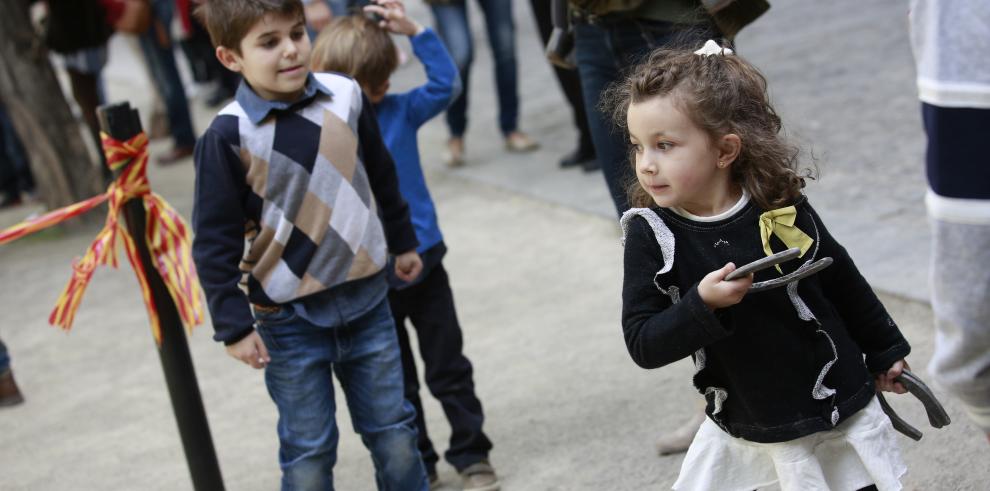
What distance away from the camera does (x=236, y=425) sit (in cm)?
446

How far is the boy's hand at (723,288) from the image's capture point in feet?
7.12

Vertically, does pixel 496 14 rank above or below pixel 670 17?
below

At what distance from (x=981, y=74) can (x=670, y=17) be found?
1.86 meters

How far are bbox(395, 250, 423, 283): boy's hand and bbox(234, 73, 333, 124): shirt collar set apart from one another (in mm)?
509

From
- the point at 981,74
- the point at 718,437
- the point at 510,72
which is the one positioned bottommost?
the point at 510,72

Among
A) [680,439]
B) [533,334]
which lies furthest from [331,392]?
[533,334]

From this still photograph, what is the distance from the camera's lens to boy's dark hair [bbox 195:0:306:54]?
3027 millimetres

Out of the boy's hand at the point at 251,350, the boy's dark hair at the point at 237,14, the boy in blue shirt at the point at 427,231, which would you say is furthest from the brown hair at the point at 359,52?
the boy's hand at the point at 251,350

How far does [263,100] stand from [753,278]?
53.1 inches

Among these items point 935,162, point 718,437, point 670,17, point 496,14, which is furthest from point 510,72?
point 935,162

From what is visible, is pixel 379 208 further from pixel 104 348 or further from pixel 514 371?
pixel 104 348

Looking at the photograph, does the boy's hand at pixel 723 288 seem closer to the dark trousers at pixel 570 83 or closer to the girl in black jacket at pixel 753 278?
the girl in black jacket at pixel 753 278

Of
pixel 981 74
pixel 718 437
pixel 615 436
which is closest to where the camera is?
pixel 981 74

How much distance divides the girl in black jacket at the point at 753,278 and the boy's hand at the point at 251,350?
1.01m
